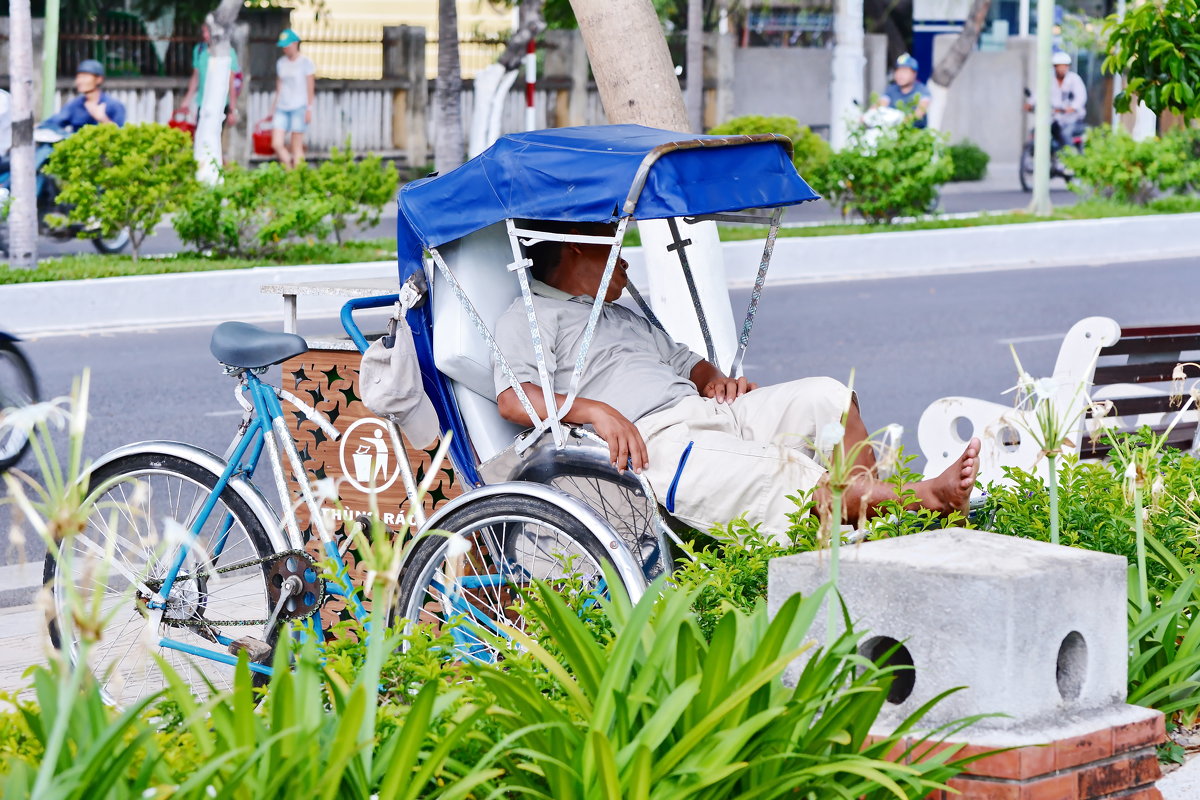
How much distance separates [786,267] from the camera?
1594 cm

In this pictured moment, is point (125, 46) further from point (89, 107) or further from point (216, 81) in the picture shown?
point (89, 107)

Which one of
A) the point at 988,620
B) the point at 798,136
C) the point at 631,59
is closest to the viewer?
the point at 988,620

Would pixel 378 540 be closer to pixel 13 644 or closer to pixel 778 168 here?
pixel 778 168

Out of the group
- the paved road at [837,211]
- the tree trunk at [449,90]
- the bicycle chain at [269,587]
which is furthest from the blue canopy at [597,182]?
the tree trunk at [449,90]

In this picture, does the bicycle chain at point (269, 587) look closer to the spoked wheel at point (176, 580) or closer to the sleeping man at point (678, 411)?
the spoked wheel at point (176, 580)

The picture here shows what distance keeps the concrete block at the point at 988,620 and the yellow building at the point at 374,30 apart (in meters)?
22.2

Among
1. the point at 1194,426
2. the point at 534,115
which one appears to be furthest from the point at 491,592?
the point at 534,115

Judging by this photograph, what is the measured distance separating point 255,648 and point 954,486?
1803mm

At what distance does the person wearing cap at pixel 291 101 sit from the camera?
877 inches

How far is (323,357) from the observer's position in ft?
16.9

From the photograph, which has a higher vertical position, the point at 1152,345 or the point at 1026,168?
the point at 1026,168

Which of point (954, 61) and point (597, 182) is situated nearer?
point (597, 182)

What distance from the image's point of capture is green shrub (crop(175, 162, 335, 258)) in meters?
14.4

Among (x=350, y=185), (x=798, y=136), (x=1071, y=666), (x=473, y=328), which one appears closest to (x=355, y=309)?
(x=473, y=328)
